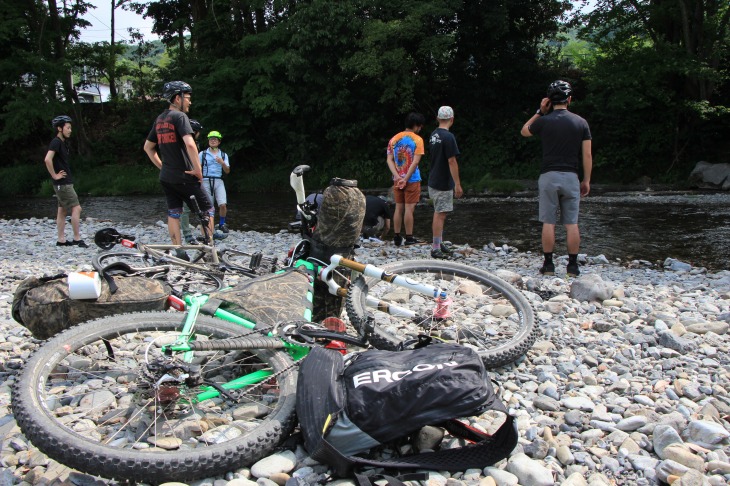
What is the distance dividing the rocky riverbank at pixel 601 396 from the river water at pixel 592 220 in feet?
10.7

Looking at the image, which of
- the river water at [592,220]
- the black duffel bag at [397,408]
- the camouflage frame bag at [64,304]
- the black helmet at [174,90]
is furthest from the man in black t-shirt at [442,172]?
the black duffel bag at [397,408]

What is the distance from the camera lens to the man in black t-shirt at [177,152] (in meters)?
6.69

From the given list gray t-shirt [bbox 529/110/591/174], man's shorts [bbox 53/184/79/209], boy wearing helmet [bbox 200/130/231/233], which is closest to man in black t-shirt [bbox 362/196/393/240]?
boy wearing helmet [bbox 200/130/231/233]

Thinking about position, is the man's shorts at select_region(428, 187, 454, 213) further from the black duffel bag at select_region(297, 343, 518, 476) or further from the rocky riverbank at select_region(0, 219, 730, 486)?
the black duffel bag at select_region(297, 343, 518, 476)

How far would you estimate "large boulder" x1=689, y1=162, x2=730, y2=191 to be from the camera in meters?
18.8

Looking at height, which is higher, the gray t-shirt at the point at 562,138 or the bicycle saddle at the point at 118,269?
the gray t-shirt at the point at 562,138

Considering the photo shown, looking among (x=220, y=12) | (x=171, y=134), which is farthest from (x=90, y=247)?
(x=220, y=12)

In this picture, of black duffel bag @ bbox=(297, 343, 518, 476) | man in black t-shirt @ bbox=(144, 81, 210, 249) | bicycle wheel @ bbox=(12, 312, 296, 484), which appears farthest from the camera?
man in black t-shirt @ bbox=(144, 81, 210, 249)

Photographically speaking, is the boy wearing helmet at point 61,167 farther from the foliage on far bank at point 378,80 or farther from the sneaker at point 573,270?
the foliage on far bank at point 378,80

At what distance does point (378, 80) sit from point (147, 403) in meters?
22.5

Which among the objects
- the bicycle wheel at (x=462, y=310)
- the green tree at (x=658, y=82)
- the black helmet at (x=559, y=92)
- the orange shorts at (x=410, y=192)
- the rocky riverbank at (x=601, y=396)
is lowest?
the rocky riverbank at (x=601, y=396)

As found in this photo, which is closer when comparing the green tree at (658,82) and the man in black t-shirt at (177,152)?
the man in black t-shirt at (177,152)

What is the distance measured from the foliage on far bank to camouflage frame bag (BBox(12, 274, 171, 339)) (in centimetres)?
1860

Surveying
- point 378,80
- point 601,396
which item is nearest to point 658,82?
point 378,80
